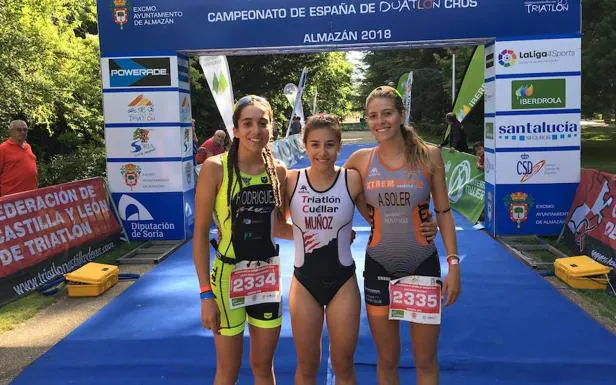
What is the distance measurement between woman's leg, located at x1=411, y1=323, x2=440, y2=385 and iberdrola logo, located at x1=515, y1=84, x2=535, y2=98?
19.5ft

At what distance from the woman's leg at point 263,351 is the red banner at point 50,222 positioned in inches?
161

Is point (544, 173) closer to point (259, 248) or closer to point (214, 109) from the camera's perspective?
point (259, 248)

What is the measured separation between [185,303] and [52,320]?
1.27 m

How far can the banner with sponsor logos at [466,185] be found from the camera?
995 centimetres

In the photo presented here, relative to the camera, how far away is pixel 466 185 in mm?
10961

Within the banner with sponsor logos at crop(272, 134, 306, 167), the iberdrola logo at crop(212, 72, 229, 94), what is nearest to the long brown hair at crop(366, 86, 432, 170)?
the iberdrola logo at crop(212, 72, 229, 94)

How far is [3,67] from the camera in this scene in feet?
35.4

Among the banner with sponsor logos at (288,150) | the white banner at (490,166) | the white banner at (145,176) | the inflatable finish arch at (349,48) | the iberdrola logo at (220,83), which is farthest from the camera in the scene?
the banner with sponsor logos at (288,150)

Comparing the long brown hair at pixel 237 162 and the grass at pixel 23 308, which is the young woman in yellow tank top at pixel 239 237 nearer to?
the long brown hair at pixel 237 162

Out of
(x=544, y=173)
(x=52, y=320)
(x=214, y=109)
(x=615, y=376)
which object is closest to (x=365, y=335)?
(x=615, y=376)

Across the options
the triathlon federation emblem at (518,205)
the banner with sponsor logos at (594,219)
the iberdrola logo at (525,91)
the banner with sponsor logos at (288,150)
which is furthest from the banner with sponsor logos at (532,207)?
the banner with sponsor logos at (288,150)

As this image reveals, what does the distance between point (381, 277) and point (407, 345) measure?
68.6 inches

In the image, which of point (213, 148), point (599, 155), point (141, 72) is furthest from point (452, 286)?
point (599, 155)

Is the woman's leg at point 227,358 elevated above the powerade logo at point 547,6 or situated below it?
below
